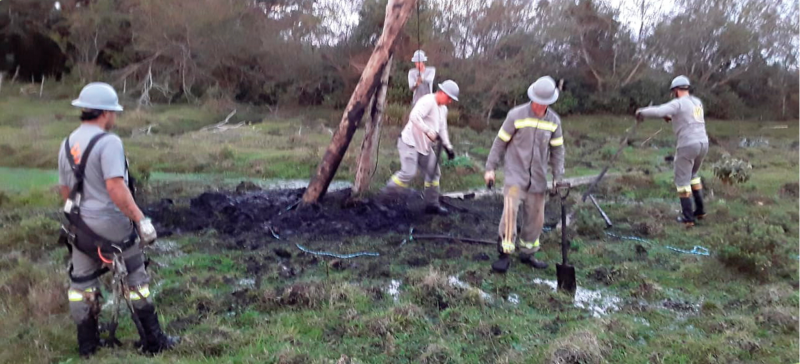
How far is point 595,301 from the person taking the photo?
17.7ft

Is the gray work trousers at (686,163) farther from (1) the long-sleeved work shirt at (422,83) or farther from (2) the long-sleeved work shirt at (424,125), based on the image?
(1) the long-sleeved work shirt at (422,83)

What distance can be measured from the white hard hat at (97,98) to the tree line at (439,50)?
693 inches

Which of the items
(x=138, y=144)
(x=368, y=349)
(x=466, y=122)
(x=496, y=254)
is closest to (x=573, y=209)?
(x=496, y=254)

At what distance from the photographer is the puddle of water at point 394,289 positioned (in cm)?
536

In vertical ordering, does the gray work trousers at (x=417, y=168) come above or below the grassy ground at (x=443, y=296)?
above

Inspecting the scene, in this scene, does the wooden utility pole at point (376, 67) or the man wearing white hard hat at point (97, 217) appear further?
the wooden utility pole at point (376, 67)

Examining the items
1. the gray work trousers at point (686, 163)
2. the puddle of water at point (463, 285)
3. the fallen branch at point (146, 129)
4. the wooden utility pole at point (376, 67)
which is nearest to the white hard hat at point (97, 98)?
the puddle of water at point (463, 285)

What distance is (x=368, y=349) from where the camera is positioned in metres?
4.29

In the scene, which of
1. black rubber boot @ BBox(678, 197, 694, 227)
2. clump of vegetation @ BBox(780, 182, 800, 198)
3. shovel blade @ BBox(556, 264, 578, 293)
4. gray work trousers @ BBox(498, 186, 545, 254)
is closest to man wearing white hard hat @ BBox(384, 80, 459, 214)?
gray work trousers @ BBox(498, 186, 545, 254)

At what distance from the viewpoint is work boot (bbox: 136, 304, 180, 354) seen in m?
4.08

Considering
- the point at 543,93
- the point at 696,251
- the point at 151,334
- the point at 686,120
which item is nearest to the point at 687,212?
the point at 686,120

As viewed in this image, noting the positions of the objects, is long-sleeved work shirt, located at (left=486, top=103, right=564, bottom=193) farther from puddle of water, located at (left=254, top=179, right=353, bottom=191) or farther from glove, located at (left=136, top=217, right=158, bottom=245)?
puddle of water, located at (left=254, top=179, right=353, bottom=191)

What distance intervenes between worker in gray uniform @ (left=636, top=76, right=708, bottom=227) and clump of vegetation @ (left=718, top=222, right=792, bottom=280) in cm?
169

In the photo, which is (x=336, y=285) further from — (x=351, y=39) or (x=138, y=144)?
(x=351, y=39)
